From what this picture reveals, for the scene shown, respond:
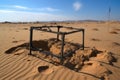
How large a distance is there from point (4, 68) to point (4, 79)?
0.90 meters

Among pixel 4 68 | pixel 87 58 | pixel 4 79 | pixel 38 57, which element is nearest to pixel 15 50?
pixel 38 57

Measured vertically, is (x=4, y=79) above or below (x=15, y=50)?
below

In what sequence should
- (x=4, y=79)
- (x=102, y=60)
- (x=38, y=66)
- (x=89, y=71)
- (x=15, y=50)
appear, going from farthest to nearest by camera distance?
(x=15, y=50) < (x=102, y=60) < (x=38, y=66) < (x=89, y=71) < (x=4, y=79)

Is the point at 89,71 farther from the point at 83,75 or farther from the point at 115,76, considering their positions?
the point at 115,76

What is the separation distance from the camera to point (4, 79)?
4.79 metres

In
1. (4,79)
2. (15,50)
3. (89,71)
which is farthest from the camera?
(15,50)

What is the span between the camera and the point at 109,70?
17.8 ft

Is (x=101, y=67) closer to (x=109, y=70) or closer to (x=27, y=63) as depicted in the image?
(x=109, y=70)

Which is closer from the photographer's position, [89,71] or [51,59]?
[89,71]

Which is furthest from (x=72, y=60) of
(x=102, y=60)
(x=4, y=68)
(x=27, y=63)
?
(x=4, y=68)

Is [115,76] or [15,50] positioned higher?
[15,50]

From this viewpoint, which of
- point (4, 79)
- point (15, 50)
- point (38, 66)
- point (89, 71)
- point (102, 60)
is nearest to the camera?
point (4, 79)

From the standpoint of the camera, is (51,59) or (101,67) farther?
(51,59)

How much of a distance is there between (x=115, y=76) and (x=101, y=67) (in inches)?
21.9
